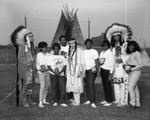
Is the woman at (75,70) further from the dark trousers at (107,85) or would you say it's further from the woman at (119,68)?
the woman at (119,68)

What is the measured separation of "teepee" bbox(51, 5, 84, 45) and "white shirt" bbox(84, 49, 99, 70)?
5.46m

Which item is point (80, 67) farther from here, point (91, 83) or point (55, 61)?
point (55, 61)

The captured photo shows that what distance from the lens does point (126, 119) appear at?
508 cm

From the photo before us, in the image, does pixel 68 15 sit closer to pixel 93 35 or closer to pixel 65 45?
pixel 93 35

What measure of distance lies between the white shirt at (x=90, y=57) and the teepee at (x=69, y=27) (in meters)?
5.46

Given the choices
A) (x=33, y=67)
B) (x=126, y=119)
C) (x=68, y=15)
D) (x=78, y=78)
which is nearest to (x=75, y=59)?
(x=78, y=78)

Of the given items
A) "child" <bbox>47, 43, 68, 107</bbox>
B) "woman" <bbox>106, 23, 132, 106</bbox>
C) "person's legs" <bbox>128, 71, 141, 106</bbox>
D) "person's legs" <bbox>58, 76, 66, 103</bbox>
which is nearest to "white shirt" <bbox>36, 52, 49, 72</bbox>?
"child" <bbox>47, 43, 68, 107</bbox>

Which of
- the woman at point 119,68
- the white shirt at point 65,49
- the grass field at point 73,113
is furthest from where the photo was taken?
the white shirt at point 65,49

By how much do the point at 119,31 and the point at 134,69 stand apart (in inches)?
42.5

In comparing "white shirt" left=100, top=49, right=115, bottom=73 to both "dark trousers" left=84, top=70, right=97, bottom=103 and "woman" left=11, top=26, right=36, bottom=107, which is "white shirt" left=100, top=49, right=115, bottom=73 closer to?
"dark trousers" left=84, top=70, right=97, bottom=103

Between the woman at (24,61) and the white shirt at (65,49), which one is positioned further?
the white shirt at (65,49)

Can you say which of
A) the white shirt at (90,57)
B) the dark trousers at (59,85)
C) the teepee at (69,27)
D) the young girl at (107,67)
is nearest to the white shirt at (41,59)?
the dark trousers at (59,85)

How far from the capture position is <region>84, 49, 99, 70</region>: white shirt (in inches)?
249

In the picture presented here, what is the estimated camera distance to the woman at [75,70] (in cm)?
634
